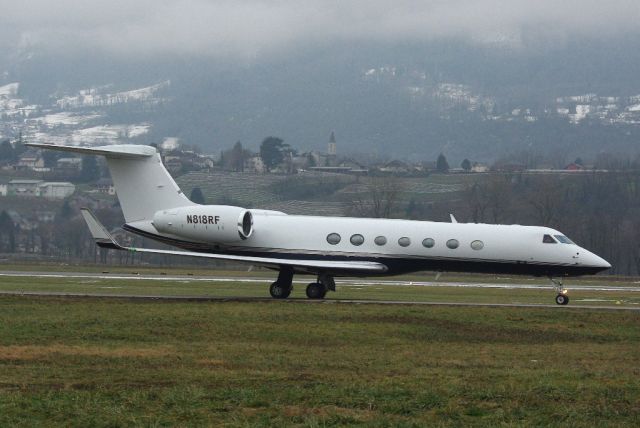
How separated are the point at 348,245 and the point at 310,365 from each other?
1692 centimetres

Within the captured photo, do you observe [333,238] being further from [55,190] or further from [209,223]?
[55,190]

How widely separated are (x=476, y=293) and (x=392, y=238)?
9.46 metres

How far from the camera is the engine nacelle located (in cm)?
3828

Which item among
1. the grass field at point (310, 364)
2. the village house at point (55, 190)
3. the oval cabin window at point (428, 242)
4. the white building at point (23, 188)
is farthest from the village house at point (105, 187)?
the grass field at point (310, 364)

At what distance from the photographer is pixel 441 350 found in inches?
967

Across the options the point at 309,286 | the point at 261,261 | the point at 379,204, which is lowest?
the point at 379,204

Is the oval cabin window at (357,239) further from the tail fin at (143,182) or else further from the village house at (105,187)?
the village house at (105,187)

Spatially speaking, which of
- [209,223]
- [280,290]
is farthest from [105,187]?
[280,290]

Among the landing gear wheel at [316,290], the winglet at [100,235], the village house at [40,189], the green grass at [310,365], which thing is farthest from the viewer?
the village house at [40,189]

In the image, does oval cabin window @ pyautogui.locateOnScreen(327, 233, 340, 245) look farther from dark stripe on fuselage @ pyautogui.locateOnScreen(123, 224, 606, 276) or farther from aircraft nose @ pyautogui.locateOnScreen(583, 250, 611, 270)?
aircraft nose @ pyautogui.locateOnScreen(583, 250, 611, 270)

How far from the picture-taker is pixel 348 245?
3816cm

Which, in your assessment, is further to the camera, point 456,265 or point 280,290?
point 280,290

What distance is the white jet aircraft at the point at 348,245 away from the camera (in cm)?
3747

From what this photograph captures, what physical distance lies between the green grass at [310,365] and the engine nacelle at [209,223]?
4.78m
